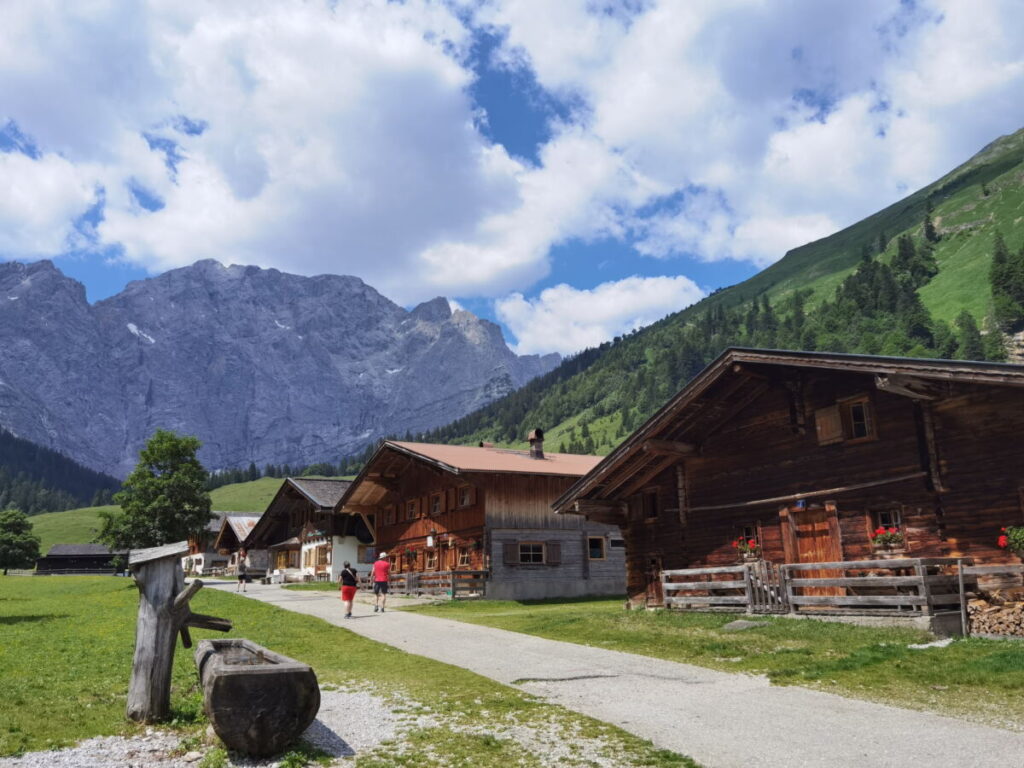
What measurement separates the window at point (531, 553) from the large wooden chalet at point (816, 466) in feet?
35.8

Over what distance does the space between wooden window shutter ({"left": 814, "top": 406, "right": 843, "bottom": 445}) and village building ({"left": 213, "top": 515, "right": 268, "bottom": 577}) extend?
64250mm

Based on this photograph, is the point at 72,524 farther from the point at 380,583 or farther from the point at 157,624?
the point at 157,624

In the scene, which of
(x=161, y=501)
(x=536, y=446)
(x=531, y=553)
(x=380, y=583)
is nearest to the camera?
(x=380, y=583)

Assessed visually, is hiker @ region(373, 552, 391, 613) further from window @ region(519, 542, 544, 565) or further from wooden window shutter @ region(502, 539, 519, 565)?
window @ region(519, 542, 544, 565)

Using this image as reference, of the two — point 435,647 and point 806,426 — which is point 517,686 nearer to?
Answer: point 435,647

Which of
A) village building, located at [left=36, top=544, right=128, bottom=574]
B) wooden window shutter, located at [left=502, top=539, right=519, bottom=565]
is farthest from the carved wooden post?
village building, located at [left=36, top=544, right=128, bottom=574]

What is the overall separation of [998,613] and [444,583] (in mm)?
25084

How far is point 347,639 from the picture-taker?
19.5 m

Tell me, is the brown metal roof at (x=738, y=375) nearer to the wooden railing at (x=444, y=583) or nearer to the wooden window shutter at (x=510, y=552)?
the wooden railing at (x=444, y=583)

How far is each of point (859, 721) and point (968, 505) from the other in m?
10.7

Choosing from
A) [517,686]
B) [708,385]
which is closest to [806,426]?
[708,385]

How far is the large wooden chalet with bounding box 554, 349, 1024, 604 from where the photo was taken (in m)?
18.0

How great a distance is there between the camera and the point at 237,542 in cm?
8919

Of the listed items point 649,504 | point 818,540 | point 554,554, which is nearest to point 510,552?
point 554,554
